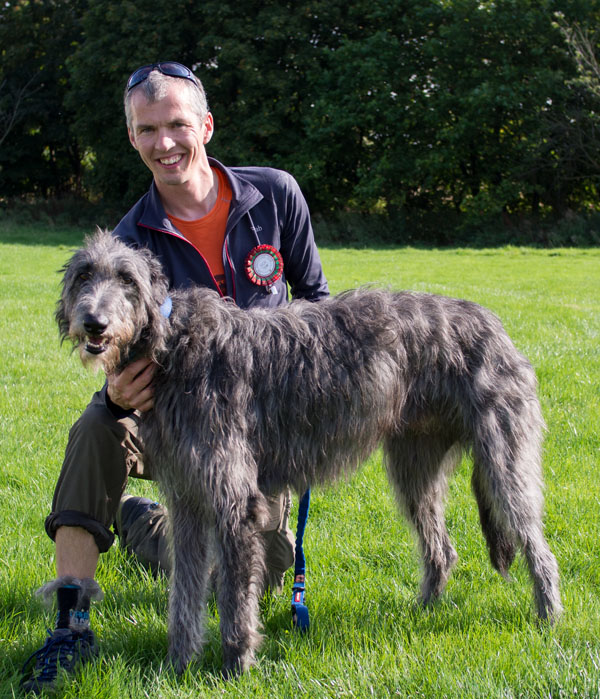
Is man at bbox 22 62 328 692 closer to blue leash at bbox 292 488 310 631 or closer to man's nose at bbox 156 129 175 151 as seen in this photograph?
man's nose at bbox 156 129 175 151

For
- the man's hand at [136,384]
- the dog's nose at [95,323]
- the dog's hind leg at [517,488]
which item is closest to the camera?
the dog's nose at [95,323]

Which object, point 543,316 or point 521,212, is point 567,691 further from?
point 521,212

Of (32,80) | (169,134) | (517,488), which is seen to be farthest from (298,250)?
(32,80)

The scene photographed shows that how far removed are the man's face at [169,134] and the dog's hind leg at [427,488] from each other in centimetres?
182

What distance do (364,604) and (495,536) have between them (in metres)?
0.74

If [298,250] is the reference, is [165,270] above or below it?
below

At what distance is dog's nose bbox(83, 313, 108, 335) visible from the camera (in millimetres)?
2682

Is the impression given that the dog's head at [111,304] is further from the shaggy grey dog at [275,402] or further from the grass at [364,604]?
the grass at [364,604]

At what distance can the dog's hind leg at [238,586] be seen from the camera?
9.65 ft

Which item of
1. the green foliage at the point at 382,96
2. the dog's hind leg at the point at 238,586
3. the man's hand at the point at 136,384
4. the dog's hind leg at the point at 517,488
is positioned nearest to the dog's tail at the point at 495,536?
the dog's hind leg at the point at 517,488

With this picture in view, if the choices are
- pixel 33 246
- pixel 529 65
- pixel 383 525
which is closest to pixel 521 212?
pixel 529 65

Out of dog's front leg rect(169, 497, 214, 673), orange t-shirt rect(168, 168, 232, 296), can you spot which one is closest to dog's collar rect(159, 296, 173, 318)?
orange t-shirt rect(168, 168, 232, 296)

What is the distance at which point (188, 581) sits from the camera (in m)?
3.05

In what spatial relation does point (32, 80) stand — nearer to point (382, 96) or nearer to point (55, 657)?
point (382, 96)
